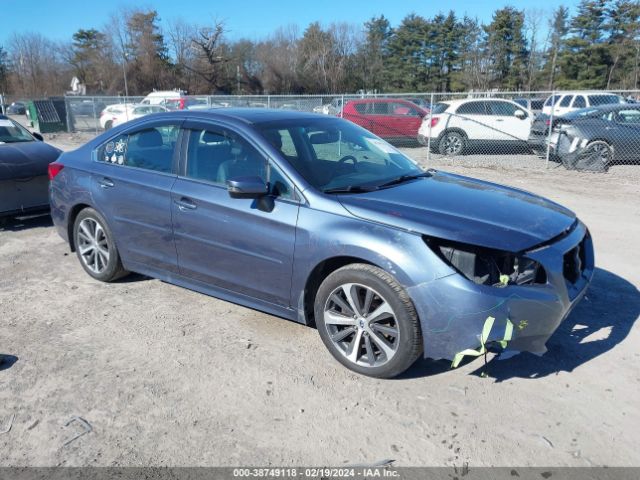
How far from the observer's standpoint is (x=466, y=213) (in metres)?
3.30

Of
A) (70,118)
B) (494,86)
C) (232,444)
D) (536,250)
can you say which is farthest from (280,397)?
(494,86)

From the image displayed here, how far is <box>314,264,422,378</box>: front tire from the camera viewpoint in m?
3.10

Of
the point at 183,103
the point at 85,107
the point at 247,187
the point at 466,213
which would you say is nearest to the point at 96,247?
the point at 247,187

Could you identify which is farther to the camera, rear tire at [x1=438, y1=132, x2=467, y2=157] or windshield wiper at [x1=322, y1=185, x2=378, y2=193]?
rear tire at [x1=438, y1=132, x2=467, y2=157]

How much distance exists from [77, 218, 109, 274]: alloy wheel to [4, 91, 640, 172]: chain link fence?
485 cm

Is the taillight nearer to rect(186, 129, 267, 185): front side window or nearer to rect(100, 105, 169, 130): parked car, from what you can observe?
rect(186, 129, 267, 185): front side window

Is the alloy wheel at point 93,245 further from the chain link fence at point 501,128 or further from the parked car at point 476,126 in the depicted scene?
the parked car at point 476,126

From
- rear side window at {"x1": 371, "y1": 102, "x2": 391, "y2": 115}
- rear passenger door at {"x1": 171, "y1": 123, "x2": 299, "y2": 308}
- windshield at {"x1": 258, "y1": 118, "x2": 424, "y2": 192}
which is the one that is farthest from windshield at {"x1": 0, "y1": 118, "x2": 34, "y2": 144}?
rear side window at {"x1": 371, "y1": 102, "x2": 391, "y2": 115}

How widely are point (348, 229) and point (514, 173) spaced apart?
33.2 ft

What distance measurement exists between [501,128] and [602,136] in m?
3.35

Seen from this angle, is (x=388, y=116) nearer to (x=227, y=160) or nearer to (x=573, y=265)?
(x=227, y=160)

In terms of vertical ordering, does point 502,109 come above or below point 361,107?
above

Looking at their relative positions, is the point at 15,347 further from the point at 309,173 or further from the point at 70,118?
the point at 70,118

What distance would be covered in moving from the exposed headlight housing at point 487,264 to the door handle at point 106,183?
2968mm
